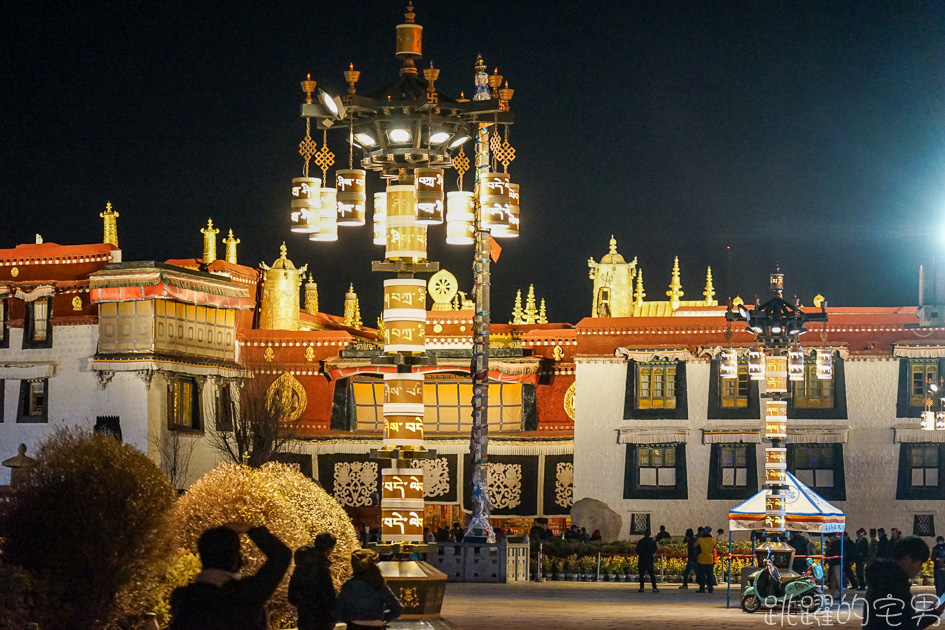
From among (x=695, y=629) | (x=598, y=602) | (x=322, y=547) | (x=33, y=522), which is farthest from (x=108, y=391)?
(x=322, y=547)

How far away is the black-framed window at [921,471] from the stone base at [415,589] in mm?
28330

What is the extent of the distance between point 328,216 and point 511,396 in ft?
93.6

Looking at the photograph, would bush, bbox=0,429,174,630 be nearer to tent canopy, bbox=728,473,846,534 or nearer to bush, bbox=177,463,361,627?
bush, bbox=177,463,361,627

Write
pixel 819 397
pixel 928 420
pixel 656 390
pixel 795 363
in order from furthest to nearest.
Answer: pixel 656 390
pixel 819 397
pixel 928 420
pixel 795 363

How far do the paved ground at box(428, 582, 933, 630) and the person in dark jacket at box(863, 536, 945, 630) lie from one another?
11.2m

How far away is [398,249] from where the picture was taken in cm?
1827

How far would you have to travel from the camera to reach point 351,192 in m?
19.1

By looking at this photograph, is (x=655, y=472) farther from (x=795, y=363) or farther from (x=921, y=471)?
(x=795, y=363)

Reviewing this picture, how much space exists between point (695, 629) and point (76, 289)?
30409 millimetres

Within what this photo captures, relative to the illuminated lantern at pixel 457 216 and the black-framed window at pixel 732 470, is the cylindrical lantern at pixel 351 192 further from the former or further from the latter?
the black-framed window at pixel 732 470

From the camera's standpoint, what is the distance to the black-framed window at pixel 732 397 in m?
44.0

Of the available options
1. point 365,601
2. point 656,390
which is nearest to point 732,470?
point 656,390

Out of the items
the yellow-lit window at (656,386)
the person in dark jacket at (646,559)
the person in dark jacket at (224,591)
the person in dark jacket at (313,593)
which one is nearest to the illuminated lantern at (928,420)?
the yellow-lit window at (656,386)

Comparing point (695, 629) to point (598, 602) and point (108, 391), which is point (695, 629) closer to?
point (598, 602)
